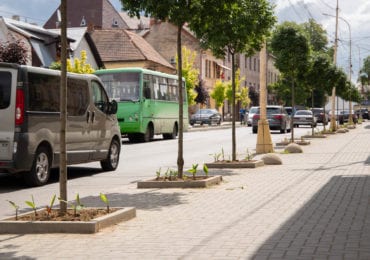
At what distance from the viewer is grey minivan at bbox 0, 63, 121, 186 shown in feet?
40.9

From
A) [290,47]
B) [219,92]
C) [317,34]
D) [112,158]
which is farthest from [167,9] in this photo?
[317,34]

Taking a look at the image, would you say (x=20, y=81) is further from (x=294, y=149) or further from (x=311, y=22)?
(x=311, y=22)

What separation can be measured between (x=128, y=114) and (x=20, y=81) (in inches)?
730

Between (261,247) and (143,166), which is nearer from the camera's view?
(261,247)

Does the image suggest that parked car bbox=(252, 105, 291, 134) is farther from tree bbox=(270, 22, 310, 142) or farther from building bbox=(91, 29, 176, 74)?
building bbox=(91, 29, 176, 74)

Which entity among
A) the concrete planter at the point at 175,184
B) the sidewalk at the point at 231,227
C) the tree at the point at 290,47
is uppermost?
the tree at the point at 290,47

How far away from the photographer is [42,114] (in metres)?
13.1

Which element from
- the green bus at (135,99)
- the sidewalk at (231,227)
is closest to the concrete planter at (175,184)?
the sidewalk at (231,227)

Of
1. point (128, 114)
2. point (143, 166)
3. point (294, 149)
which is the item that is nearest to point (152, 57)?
point (128, 114)

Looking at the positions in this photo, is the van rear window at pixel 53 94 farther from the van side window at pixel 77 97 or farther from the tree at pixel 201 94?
the tree at pixel 201 94

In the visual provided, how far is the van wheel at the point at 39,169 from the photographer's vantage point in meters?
13.0

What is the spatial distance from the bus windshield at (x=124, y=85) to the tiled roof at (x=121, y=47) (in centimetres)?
3235

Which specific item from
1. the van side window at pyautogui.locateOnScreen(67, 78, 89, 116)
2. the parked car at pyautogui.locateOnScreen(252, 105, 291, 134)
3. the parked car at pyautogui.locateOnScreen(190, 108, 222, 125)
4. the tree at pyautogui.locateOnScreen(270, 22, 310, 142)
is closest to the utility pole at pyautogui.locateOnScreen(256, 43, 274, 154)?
the tree at pyautogui.locateOnScreen(270, 22, 310, 142)

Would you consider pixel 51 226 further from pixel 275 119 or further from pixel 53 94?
pixel 275 119
